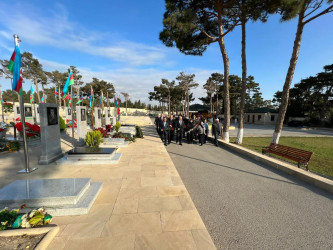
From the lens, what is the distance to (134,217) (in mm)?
2623

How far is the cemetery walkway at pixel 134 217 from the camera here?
6.98ft

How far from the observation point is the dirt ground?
1925 millimetres

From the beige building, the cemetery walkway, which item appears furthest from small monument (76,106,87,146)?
the beige building

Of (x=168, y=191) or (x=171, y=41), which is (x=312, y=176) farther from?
(x=171, y=41)

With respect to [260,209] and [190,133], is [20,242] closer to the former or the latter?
[260,209]

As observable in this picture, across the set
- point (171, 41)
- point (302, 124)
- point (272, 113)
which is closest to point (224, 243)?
point (171, 41)

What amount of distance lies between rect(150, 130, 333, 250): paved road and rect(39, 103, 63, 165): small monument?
15.5ft

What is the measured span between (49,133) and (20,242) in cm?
442

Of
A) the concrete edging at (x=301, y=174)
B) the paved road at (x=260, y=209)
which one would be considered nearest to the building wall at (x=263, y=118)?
the concrete edging at (x=301, y=174)

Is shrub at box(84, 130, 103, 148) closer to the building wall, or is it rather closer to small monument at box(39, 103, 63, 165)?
small monument at box(39, 103, 63, 165)

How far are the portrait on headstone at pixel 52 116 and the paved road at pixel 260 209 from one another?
5.07 m

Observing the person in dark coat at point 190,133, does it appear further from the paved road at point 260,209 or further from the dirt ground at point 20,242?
the dirt ground at point 20,242

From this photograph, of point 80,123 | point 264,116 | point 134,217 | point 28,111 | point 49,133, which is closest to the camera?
point 134,217

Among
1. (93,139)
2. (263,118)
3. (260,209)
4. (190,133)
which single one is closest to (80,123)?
(93,139)
